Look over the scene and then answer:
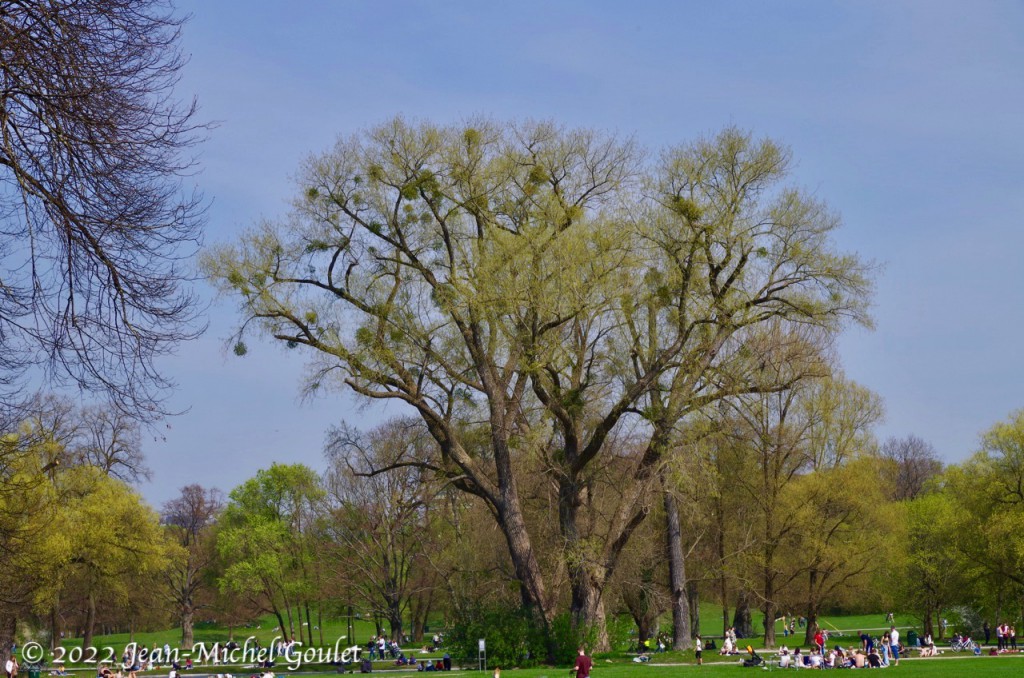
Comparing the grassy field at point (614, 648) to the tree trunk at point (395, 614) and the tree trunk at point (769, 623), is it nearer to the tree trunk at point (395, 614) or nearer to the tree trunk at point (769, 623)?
the tree trunk at point (395, 614)

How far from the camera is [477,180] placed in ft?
107

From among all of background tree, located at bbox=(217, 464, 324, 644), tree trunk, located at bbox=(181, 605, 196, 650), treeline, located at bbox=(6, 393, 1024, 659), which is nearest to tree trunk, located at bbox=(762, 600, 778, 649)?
treeline, located at bbox=(6, 393, 1024, 659)

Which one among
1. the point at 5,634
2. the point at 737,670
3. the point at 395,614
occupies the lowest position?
the point at 737,670

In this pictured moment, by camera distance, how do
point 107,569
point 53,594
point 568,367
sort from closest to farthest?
point 568,367, point 53,594, point 107,569

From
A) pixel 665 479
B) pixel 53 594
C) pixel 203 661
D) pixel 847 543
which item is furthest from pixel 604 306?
pixel 203 661

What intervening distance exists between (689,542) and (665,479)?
20456 mm

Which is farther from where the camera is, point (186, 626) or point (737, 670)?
point (186, 626)

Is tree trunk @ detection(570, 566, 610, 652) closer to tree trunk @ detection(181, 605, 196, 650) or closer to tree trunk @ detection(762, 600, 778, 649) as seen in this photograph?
tree trunk @ detection(762, 600, 778, 649)

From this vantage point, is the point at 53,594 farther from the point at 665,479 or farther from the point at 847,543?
the point at 847,543

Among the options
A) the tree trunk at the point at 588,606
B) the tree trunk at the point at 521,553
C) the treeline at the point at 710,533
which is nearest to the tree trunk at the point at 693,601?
the treeline at the point at 710,533

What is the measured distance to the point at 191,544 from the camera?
81.2 meters

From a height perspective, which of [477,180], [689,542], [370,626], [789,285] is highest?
[477,180]

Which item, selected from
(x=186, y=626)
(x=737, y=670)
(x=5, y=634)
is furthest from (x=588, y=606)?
(x=186, y=626)

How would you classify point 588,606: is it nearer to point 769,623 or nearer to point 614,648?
point 614,648
